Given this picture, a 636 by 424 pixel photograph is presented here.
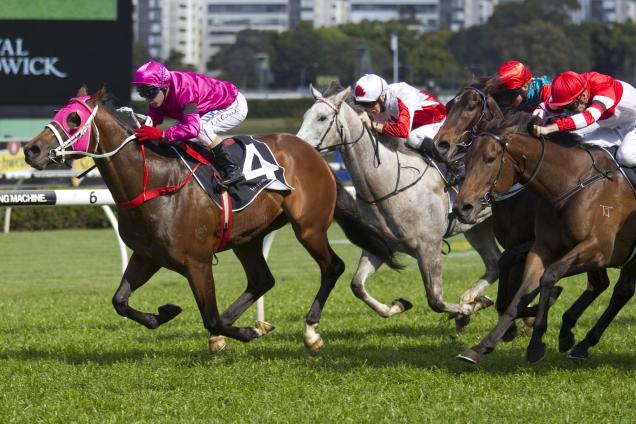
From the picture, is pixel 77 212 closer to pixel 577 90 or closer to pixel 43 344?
pixel 43 344

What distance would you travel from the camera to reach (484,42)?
338 ft

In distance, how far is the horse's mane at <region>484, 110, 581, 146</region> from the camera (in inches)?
222

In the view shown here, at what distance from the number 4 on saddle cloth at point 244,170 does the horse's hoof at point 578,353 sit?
171 centimetres

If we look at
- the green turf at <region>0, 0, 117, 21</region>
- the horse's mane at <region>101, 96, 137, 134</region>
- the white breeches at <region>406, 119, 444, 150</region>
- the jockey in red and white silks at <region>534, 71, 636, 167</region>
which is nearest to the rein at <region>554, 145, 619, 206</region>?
the jockey in red and white silks at <region>534, 71, 636, 167</region>

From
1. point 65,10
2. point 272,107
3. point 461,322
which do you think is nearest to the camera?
point 461,322

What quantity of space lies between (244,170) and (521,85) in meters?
1.50

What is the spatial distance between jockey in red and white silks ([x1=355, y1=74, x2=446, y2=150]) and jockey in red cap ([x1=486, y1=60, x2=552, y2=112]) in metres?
0.80

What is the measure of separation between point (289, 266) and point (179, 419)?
23.4 feet

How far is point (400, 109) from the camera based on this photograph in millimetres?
6953

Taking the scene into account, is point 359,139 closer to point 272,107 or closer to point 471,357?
point 471,357

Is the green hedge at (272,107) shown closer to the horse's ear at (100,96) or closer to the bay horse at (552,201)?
the horse's ear at (100,96)

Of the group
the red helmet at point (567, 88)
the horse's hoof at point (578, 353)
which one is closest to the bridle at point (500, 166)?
the red helmet at point (567, 88)

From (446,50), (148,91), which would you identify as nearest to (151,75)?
(148,91)

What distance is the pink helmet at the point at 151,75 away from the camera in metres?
5.92
